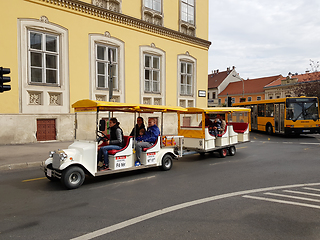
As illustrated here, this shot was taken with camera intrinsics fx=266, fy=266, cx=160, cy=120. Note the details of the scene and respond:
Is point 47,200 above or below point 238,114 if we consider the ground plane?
below

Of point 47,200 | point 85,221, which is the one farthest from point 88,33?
point 85,221

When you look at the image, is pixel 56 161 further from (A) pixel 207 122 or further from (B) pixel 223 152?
(B) pixel 223 152

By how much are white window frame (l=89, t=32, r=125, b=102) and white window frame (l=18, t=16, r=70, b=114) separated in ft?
4.88

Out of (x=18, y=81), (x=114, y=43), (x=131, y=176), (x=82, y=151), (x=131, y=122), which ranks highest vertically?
(x=114, y=43)

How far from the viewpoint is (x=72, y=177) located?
6402 millimetres

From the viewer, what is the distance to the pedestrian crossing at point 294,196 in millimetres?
5304

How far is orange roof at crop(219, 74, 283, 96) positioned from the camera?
2489 inches

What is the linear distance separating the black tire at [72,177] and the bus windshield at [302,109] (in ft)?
55.4

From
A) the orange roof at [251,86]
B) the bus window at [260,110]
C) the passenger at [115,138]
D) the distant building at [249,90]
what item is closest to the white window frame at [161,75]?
the bus window at [260,110]

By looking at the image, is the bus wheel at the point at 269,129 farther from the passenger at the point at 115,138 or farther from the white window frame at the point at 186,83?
the passenger at the point at 115,138

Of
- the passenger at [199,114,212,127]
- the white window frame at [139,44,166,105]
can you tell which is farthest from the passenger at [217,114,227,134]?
the white window frame at [139,44,166,105]

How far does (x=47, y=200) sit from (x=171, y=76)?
1617cm

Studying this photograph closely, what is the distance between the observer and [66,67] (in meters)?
14.7

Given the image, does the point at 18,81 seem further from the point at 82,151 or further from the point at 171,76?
the point at 171,76
